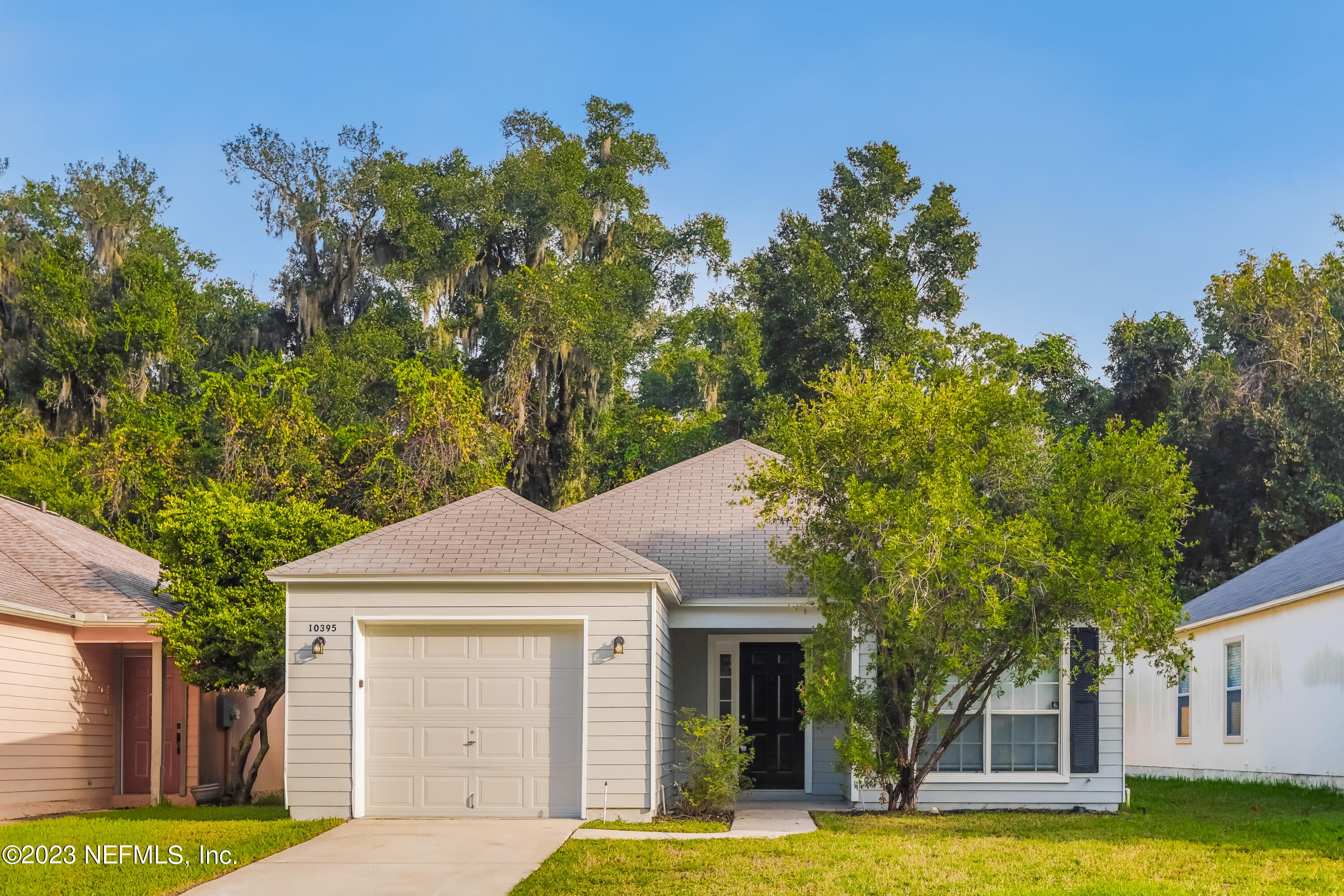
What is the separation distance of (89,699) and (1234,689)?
53.7 feet

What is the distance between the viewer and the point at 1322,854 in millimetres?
10531

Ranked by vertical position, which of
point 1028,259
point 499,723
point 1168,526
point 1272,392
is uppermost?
point 1028,259

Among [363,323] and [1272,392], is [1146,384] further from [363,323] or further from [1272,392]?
[363,323]

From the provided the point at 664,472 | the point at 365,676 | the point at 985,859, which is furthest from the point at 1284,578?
Answer: the point at 365,676

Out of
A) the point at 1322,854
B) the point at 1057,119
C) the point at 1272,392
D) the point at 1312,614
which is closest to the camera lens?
the point at 1322,854

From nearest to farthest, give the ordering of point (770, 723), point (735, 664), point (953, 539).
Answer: point (953, 539)
point (735, 664)
point (770, 723)

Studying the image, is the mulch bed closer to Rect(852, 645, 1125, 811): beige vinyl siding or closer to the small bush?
the small bush

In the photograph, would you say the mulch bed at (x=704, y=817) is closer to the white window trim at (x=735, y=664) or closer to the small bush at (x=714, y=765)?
the small bush at (x=714, y=765)

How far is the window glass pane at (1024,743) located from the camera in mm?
15031

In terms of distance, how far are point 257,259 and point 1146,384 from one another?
23.5 m

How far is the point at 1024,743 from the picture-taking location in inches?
593

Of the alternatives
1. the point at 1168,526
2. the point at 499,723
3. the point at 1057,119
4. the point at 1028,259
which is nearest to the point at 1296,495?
the point at 1028,259

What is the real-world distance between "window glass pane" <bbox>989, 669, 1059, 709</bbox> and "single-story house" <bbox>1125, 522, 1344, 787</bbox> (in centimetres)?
152

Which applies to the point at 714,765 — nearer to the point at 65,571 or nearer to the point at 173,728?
the point at 173,728
